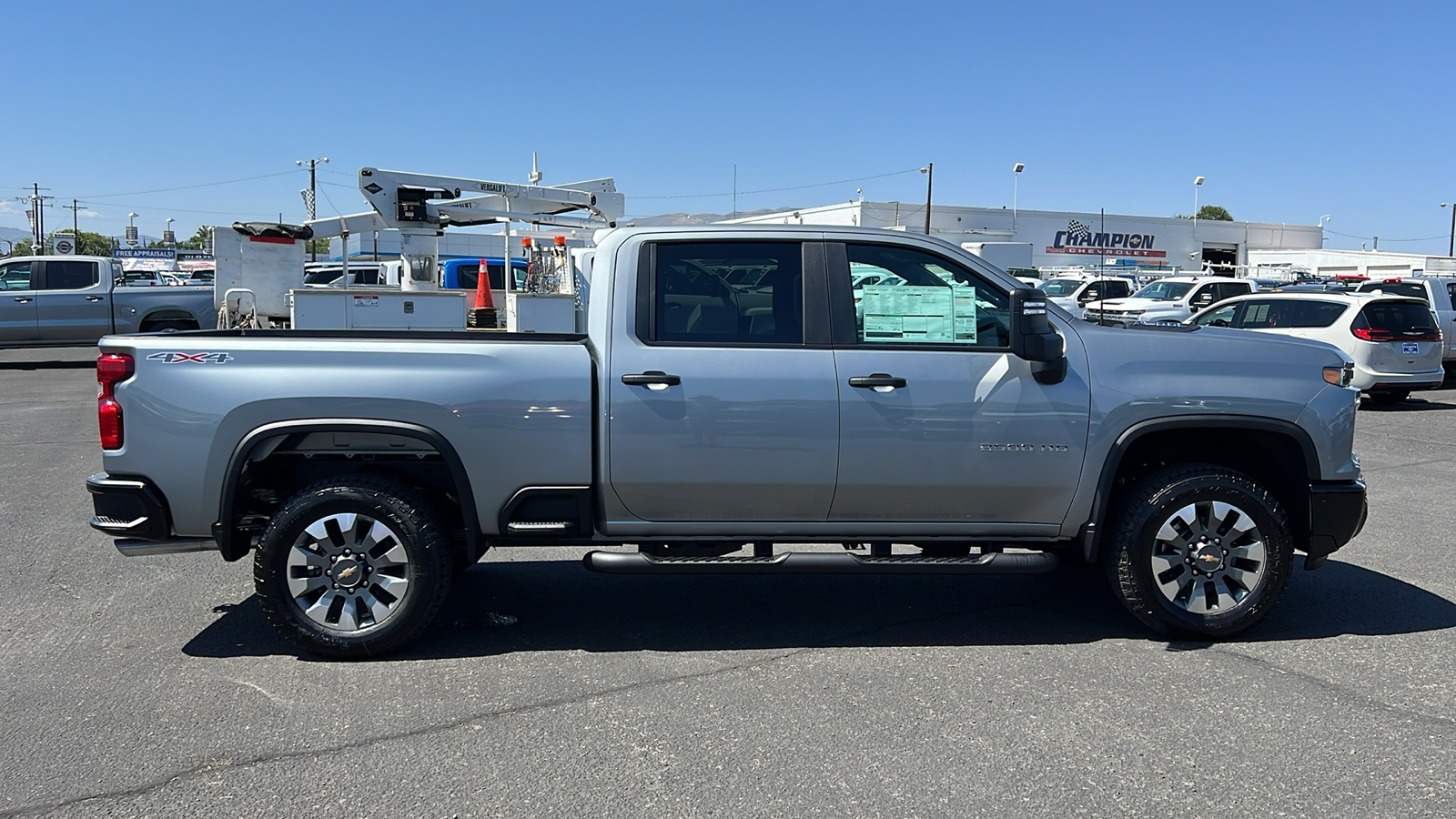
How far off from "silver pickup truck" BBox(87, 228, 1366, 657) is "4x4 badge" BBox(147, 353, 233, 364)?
0.02m

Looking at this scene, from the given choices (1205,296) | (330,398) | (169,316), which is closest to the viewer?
(330,398)

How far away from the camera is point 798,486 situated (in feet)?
16.1

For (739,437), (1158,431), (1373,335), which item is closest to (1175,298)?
(1373,335)

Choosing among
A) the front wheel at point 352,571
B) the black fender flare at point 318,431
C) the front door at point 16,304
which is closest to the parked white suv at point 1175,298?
the black fender flare at point 318,431

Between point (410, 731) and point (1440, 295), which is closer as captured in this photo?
point (410, 731)

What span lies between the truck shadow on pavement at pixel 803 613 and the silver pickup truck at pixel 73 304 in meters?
15.5

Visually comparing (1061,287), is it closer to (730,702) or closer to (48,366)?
(48,366)

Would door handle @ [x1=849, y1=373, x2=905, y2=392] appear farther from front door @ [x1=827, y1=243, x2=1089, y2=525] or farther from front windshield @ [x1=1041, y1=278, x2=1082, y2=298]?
front windshield @ [x1=1041, y1=278, x2=1082, y2=298]

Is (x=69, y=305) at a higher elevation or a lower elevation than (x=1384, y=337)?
higher

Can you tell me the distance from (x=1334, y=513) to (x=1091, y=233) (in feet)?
190

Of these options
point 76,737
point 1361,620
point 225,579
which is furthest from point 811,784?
point 225,579

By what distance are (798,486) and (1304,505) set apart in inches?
95.1

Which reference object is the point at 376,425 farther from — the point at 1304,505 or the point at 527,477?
the point at 1304,505

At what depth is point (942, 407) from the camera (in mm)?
4879
